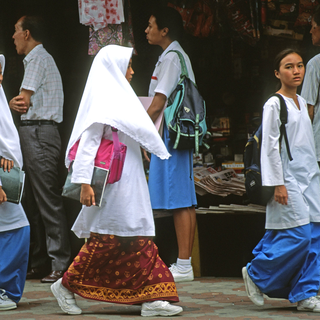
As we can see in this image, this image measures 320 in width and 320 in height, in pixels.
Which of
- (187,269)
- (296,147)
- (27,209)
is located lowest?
(187,269)

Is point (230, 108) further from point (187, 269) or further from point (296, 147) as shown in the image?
point (296, 147)

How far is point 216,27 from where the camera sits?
20.8ft

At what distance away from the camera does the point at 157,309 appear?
146 inches

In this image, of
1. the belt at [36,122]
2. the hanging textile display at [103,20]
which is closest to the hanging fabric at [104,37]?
the hanging textile display at [103,20]

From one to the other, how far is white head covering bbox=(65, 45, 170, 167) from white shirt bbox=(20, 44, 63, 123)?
150 centimetres

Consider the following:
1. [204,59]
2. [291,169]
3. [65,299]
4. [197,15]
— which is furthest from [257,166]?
[204,59]

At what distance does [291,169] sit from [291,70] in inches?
28.3

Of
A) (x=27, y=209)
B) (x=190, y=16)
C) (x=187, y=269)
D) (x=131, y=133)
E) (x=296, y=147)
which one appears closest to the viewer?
(x=131, y=133)

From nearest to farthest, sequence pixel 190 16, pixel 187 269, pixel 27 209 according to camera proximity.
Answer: pixel 187 269 → pixel 27 209 → pixel 190 16

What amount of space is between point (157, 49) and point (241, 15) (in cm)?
105

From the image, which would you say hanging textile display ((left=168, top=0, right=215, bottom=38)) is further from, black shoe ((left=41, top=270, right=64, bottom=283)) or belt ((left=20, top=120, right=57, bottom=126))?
black shoe ((left=41, top=270, right=64, bottom=283))

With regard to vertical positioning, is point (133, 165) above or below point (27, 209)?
above

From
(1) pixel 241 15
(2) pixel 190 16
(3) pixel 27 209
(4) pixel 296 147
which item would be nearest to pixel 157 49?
(2) pixel 190 16

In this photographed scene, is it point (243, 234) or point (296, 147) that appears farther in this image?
point (243, 234)
